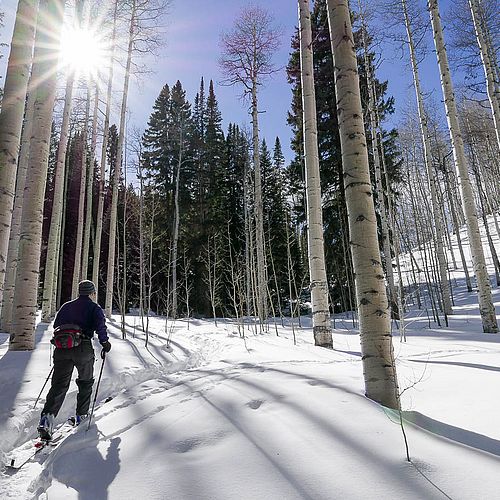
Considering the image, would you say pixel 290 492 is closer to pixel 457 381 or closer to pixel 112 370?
pixel 457 381

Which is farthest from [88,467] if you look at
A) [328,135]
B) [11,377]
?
[328,135]

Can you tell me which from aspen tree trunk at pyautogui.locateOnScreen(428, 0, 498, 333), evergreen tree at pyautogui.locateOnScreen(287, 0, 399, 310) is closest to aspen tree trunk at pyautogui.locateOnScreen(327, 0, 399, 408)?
aspen tree trunk at pyautogui.locateOnScreen(428, 0, 498, 333)

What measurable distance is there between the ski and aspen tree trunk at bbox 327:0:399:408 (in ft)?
9.93

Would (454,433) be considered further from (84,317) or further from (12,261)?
(12,261)

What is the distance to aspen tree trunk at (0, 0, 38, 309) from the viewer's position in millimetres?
4461

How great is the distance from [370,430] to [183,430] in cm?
137

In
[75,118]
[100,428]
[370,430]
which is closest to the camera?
[370,430]

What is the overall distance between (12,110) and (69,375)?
363cm

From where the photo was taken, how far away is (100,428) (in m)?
3.19

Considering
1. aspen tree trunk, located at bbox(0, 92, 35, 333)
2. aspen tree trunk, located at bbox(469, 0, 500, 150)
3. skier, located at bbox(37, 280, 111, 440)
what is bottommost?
skier, located at bbox(37, 280, 111, 440)

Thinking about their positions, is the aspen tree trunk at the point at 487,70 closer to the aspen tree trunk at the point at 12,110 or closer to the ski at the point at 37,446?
the aspen tree trunk at the point at 12,110

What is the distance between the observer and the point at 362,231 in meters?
3.01

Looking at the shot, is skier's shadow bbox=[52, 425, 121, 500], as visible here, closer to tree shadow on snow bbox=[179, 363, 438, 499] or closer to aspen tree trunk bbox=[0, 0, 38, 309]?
tree shadow on snow bbox=[179, 363, 438, 499]

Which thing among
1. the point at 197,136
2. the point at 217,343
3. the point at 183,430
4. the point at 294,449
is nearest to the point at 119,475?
the point at 183,430
